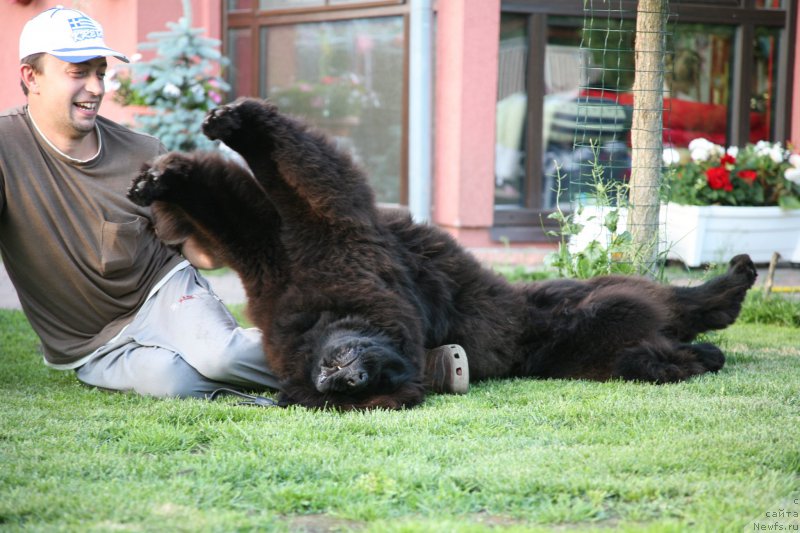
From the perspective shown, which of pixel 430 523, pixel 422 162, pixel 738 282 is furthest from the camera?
pixel 422 162

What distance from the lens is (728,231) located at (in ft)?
28.3

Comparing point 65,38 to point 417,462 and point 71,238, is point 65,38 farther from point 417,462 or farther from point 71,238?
point 417,462

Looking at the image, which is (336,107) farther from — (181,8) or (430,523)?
(430,523)

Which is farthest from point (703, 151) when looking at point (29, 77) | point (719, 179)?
point (29, 77)

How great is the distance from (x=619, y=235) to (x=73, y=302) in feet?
10.3

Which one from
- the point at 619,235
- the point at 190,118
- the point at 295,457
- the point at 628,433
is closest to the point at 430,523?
the point at 295,457

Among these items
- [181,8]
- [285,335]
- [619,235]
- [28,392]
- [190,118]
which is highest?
[181,8]

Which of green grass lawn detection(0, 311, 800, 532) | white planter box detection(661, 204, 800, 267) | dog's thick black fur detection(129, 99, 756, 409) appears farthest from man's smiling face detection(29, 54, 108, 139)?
white planter box detection(661, 204, 800, 267)

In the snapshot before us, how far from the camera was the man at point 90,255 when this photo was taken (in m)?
4.29

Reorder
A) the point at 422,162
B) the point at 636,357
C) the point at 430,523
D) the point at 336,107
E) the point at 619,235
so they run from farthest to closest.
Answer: the point at 336,107 < the point at 422,162 < the point at 619,235 < the point at 636,357 < the point at 430,523

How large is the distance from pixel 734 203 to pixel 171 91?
5.63 meters

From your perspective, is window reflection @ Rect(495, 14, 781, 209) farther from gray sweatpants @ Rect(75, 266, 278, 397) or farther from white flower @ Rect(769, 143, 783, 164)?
gray sweatpants @ Rect(75, 266, 278, 397)

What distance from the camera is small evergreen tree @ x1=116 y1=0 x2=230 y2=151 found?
9406 mm

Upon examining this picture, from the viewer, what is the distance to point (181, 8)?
34.3 ft
